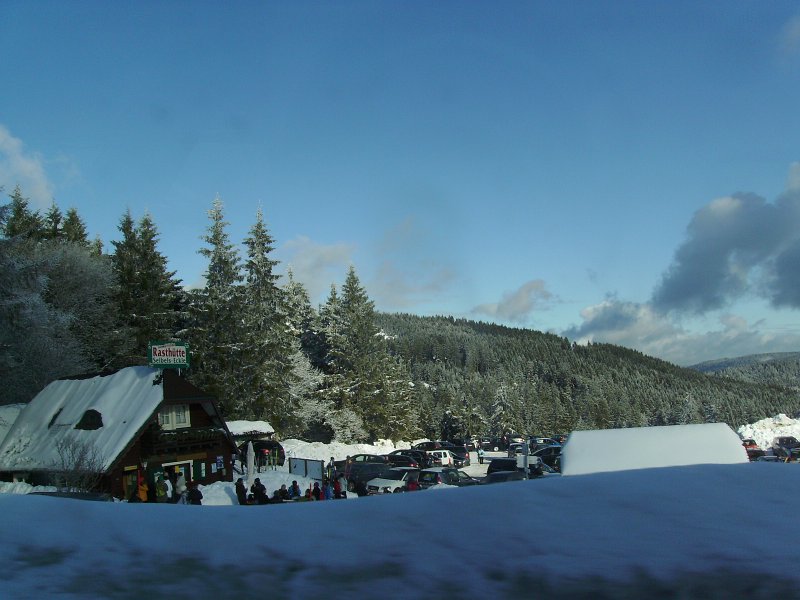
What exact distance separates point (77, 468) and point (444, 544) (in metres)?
24.4

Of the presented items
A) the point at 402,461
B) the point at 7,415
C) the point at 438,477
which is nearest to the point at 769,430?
the point at 402,461

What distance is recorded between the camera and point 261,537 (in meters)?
2.35

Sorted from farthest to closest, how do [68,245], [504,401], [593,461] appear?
[504,401] < [68,245] < [593,461]

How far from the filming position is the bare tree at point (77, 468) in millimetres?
22812

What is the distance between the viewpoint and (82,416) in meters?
31.2

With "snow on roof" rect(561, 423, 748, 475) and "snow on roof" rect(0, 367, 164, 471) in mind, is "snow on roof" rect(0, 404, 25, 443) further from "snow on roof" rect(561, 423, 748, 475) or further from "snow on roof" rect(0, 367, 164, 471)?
"snow on roof" rect(561, 423, 748, 475)

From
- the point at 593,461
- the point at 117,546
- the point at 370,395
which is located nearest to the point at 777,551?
the point at 117,546

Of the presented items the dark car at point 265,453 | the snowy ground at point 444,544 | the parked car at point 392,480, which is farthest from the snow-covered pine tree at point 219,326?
the snowy ground at point 444,544

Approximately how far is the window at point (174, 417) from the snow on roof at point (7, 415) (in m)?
7.88

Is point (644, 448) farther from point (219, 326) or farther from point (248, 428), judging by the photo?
point (219, 326)

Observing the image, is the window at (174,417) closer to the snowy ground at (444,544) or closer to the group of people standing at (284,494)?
the group of people standing at (284,494)

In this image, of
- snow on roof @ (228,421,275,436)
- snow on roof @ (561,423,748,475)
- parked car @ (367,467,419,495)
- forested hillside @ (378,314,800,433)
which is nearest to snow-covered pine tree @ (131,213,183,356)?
snow on roof @ (228,421,275,436)

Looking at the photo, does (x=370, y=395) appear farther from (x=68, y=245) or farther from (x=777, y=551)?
(x=777, y=551)

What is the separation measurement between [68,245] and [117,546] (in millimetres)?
56576
